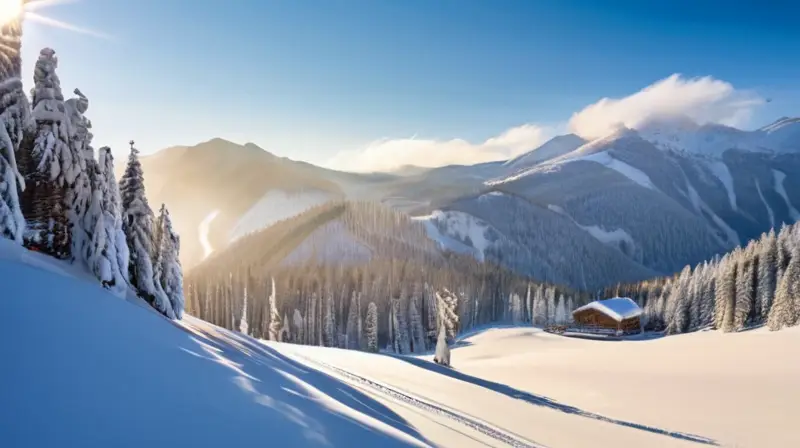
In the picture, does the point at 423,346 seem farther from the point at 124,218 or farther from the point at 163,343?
the point at 163,343

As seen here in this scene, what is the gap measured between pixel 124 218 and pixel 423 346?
2595 inches

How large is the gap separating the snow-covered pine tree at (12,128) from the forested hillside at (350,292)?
3282 centimetres

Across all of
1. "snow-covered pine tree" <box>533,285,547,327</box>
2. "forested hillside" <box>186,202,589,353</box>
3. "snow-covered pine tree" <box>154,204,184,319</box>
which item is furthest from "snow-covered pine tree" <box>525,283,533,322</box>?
"snow-covered pine tree" <box>154,204,184,319</box>

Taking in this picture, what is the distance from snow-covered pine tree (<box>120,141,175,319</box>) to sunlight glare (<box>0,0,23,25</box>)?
733 cm

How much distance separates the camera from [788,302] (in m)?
42.7

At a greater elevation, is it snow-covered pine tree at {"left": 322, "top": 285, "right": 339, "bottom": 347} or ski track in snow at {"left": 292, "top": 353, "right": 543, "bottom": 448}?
ski track in snow at {"left": 292, "top": 353, "right": 543, "bottom": 448}

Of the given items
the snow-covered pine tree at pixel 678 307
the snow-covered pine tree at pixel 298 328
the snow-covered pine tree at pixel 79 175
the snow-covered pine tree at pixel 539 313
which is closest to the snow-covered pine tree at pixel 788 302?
the snow-covered pine tree at pixel 678 307

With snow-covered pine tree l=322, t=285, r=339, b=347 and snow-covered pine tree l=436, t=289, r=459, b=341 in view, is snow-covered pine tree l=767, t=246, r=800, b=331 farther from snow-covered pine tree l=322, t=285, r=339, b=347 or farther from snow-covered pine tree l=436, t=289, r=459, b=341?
snow-covered pine tree l=322, t=285, r=339, b=347

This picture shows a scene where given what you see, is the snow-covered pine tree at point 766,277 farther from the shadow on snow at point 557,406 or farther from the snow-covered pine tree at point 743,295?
the shadow on snow at point 557,406

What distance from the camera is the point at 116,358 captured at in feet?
21.4

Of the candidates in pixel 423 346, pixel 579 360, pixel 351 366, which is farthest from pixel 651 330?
pixel 351 366

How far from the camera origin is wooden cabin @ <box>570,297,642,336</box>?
75.6 metres

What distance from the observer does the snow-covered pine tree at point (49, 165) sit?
1659 cm

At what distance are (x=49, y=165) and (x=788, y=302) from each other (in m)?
56.2
